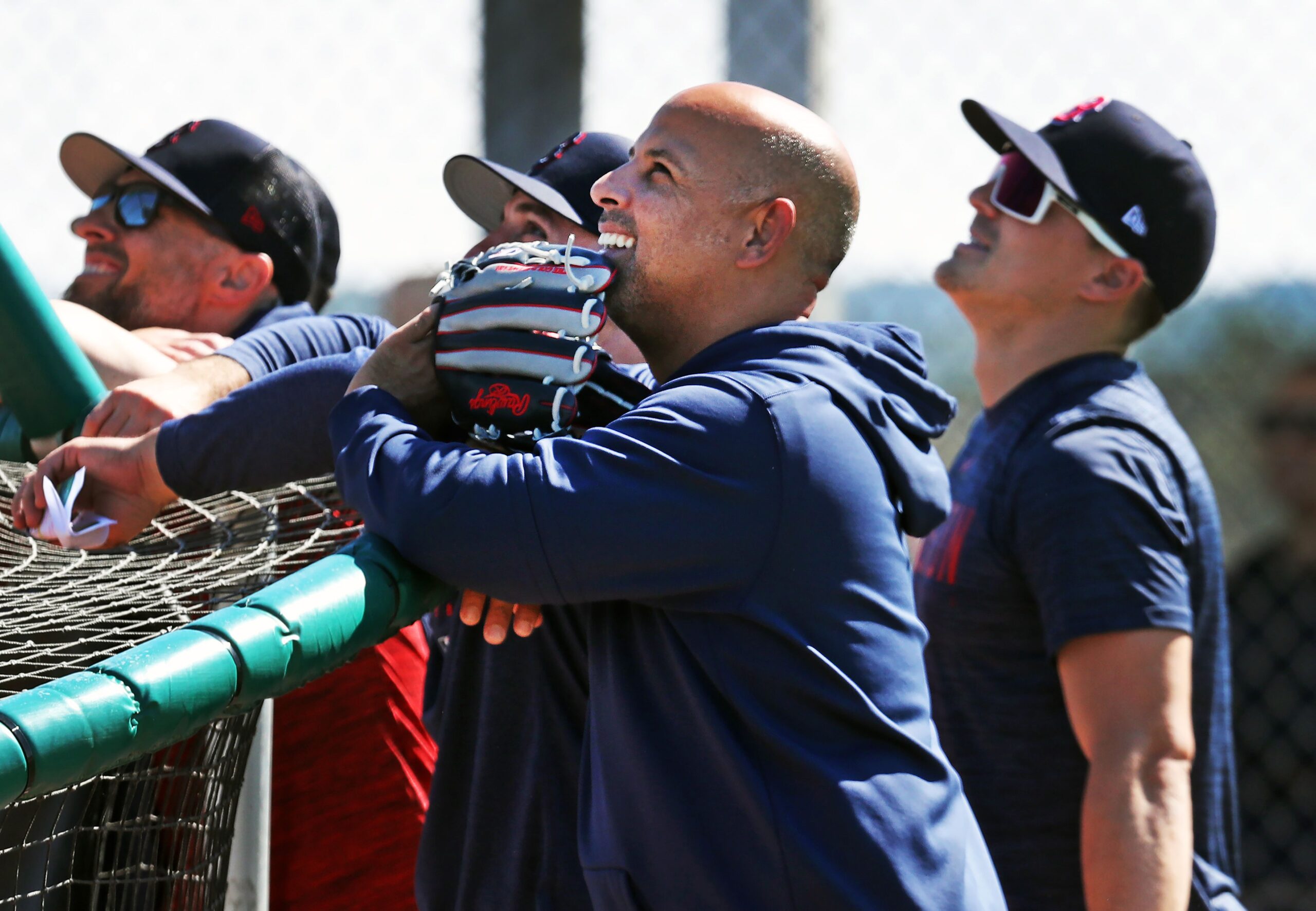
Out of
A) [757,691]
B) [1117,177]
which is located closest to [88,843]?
[757,691]

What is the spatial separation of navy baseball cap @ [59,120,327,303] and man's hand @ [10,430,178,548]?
3.99 ft

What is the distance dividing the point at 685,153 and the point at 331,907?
1.27 meters

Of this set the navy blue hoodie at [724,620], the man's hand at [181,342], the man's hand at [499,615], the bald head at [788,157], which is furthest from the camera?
the man's hand at [181,342]

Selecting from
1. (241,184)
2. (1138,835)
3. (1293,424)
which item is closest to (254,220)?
(241,184)

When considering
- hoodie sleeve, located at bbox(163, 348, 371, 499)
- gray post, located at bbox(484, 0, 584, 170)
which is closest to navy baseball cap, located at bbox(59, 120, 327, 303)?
gray post, located at bbox(484, 0, 584, 170)

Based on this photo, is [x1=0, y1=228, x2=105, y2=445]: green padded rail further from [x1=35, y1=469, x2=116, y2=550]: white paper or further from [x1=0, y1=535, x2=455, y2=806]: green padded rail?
[x1=0, y1=535, x2=455, y2=806]: green padded rail

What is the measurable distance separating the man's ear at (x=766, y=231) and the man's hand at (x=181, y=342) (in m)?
1.22

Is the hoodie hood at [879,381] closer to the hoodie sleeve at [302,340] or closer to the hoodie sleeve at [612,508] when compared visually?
the hoodie sleeve at [612,508]

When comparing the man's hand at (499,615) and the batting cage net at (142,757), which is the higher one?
the man's hand at (499,615)

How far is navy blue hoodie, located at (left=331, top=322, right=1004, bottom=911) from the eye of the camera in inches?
54.9

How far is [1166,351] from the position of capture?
22.2 ft

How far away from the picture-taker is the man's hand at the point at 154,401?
6.31ft

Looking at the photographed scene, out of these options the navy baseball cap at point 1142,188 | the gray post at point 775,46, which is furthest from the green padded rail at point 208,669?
the gray post at point 775,46

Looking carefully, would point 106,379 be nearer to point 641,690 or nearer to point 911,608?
point 641,690
